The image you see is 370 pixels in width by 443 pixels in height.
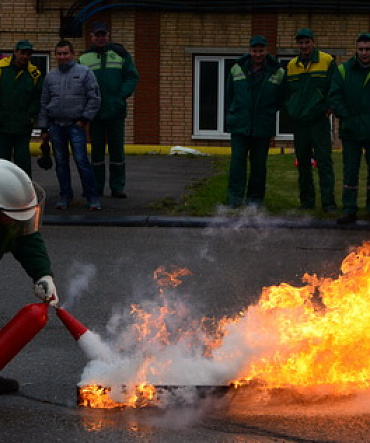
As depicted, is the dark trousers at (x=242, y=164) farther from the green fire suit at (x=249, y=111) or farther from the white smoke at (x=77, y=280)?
the white smoke at (x=77, y=280)

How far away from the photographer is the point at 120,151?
14156mm

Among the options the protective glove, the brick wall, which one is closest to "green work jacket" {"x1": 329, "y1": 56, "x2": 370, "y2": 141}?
the protective glove

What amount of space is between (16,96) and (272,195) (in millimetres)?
3670

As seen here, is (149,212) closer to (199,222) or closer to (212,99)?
(199,222)

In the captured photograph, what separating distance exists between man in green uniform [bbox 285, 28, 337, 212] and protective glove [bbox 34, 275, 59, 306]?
7734 mm

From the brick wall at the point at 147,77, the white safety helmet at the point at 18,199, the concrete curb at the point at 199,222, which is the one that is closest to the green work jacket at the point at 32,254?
the white safety helmet at the point at 18,199

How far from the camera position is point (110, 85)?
1386 centimetres

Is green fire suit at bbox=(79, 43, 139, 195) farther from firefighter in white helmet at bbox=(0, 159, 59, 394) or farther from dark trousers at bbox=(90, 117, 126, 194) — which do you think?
firefighter in white helmet at bbox=(0, 159, 59, 394)

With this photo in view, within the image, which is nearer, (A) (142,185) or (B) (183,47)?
(A) (142,185)

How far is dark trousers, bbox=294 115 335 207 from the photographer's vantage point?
13.2 m

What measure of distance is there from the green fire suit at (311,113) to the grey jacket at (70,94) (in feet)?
7.53

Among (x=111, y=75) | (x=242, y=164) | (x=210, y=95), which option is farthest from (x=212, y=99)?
(x=242, y=164)

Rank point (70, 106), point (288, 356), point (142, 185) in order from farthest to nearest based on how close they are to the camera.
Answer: point (142, 185) → point (70, 106) → point (288, 356)

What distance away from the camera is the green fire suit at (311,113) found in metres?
13.1
